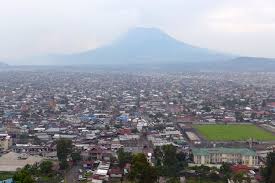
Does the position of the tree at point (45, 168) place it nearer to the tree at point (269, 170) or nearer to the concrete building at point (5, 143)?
the concrete building at point (5, 143)

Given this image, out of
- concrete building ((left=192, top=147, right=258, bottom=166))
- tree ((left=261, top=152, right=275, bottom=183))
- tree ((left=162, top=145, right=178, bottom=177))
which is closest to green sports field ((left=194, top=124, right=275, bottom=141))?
concrete building ((left=192, top=147, right=258, bottom=166))

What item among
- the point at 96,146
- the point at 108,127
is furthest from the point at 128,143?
the point at 108,127

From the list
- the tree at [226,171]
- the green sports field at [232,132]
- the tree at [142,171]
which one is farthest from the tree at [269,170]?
the green sports field at [232,132]

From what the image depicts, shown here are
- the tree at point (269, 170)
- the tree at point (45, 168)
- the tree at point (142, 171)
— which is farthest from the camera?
the tree at point (45, 168)

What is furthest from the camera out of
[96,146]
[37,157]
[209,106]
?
[209,106]

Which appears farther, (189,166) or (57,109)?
(57,109)

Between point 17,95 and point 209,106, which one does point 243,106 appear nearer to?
point 209,106

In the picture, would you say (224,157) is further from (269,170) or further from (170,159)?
(269,170)
